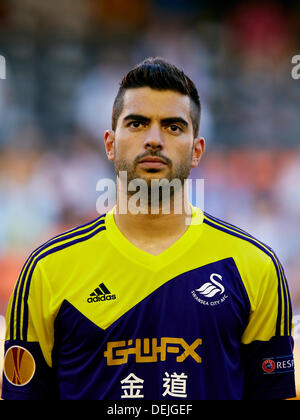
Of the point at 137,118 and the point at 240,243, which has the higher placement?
the point at 137,118

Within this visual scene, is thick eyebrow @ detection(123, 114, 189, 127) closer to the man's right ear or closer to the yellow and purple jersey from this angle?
the man's right ear

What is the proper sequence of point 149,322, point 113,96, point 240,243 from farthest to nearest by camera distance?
point 113,96 → point 240,243 → point 149,322

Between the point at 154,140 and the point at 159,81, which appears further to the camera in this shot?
the point at 159,81

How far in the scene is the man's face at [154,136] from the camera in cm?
229

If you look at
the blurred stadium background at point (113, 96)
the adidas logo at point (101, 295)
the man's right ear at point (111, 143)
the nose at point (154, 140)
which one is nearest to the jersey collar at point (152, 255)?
the adidas logo at point (101, 295)

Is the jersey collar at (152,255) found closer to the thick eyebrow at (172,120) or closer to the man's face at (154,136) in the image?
the man's face at (154,136)

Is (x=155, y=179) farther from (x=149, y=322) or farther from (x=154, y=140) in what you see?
(x=149, y=322)

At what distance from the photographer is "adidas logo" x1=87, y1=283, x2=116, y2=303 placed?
232 centimetres

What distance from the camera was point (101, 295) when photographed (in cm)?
234

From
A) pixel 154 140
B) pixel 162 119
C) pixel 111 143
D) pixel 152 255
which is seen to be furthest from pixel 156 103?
pixel 152 255

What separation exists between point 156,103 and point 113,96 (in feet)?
18.0

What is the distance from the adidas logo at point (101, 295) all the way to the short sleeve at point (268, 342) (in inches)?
24.0

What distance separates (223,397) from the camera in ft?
7.34
